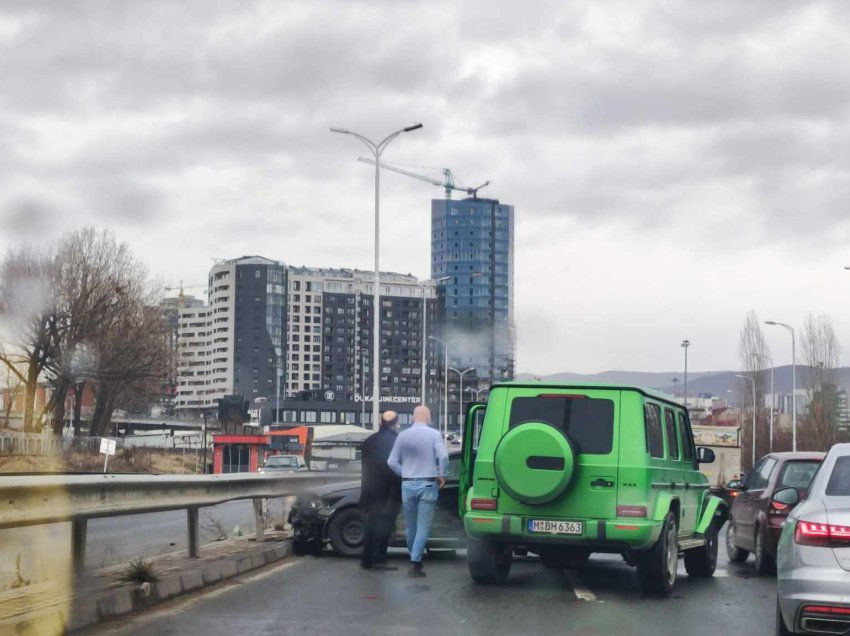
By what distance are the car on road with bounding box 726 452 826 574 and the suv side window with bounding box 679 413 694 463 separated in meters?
1.09

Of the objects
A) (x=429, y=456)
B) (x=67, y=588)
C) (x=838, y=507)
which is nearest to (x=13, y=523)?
(x=67, y=588)

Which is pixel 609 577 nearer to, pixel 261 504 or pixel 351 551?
pixel 351 551

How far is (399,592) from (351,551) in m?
3.87

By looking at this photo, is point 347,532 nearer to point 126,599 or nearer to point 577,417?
point 577,417

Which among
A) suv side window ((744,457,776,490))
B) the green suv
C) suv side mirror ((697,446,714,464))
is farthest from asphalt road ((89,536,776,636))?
suv side window ((744,457,776,490))

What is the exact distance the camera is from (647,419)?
12.3m

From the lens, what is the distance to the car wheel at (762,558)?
1452 cm

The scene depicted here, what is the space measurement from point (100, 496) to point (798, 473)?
9541 mm

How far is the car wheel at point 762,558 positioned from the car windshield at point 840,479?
6293mm

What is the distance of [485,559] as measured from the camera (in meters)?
12.6

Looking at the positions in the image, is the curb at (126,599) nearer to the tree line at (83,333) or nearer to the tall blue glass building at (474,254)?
the tree line at (83,333)

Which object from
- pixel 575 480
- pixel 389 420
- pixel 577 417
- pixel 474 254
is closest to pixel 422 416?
pixel 389 420

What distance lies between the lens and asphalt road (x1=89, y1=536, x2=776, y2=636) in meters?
9.27

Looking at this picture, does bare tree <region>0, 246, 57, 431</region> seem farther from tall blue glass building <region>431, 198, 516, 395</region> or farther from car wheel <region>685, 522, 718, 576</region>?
tall blue glass building <region>431, 198, 516, 395</region>
